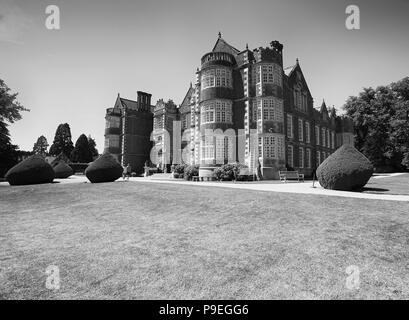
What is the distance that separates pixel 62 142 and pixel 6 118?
1847 inches

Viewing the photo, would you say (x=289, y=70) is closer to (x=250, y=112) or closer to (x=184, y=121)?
(x=250, y=112)

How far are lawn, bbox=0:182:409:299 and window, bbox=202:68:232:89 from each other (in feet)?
71.5

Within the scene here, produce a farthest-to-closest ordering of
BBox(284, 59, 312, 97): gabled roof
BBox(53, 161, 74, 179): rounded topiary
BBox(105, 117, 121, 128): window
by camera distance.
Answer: BBox(105, 117, 121, 128): window < BBox(284, 59, 312, 97): gabled roof < BBox(53, 161, 74, 179): rounded topiary

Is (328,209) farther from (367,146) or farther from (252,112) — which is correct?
(367,146)

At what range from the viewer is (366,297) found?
425 cm

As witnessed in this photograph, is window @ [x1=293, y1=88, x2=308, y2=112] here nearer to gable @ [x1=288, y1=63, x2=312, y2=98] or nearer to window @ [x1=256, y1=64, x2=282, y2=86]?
gable @ [x1=288, y1=63, x2=312, y2=98]

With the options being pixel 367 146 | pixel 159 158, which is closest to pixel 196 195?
pixel 159 158

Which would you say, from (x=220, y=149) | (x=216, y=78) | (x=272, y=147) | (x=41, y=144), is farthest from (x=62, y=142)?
(x=272, y=147)

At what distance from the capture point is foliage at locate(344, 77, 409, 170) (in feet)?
131

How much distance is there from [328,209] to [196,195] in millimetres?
5908

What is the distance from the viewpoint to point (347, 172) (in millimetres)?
14453

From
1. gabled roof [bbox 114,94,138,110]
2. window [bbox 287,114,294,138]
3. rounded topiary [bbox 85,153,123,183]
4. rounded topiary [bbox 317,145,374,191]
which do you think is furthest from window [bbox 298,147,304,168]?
gabled roof [bbox 114,94,138,110]

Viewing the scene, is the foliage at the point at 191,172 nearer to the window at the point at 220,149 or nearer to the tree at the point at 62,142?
the window at the point at 220,149
